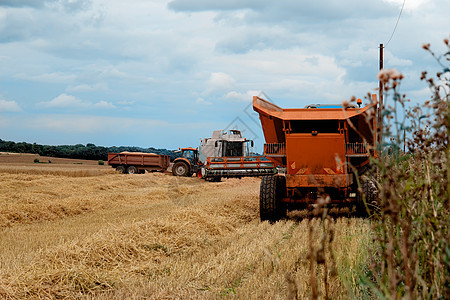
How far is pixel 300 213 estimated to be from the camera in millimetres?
10641

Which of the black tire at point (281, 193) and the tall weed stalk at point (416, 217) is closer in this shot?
the tall weed stalk at point (416, 217)

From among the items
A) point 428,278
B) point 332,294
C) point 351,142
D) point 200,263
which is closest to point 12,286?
point 200,263

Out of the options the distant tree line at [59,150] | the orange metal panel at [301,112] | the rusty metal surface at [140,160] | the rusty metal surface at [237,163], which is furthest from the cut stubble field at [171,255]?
the distant tree line at [59,150]

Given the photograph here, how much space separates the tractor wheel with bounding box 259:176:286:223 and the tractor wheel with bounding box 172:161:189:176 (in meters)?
17.7

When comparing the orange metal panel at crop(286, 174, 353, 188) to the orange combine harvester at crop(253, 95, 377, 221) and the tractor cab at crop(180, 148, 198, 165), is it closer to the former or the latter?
the orange combine harvester at crop(253, 95, 377, 221)

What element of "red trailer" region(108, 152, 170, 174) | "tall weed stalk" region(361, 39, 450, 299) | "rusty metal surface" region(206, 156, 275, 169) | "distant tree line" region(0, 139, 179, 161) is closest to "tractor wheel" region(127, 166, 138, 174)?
"red trailer" region(108, 152, 170, 174)

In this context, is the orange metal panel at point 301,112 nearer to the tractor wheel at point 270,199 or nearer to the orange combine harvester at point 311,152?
the orange combine harvester at point 311,152

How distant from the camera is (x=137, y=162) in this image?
105ft

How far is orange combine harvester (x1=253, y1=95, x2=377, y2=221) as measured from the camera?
888 centimetres

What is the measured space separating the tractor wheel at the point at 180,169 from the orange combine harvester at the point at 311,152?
17603 mm

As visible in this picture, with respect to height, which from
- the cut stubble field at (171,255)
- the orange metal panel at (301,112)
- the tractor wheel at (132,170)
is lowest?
the cut stubble field at (171,255)

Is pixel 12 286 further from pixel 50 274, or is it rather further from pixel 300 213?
pixel 300 213

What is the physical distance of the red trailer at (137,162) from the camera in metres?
31.7

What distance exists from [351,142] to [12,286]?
6.79 meters
